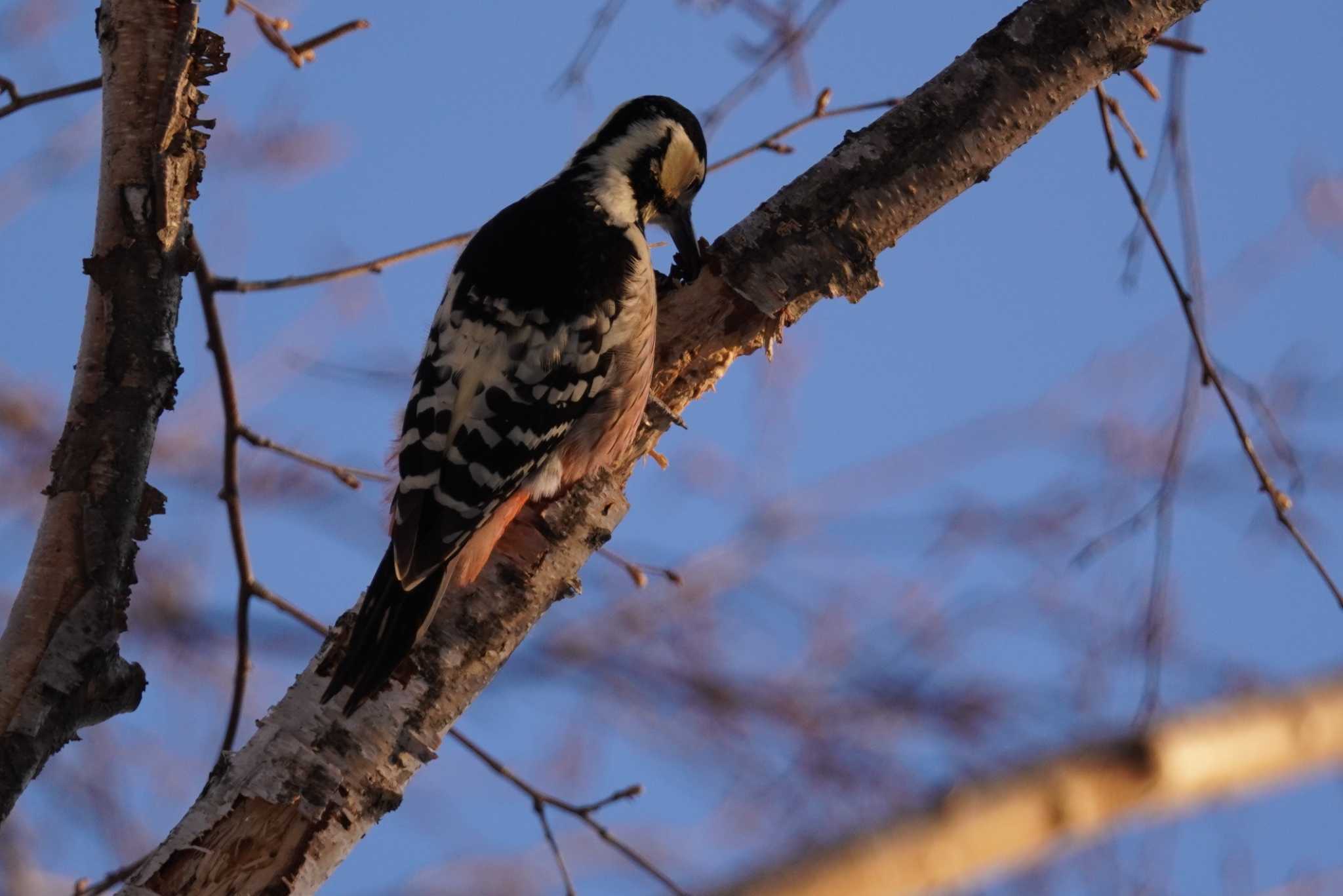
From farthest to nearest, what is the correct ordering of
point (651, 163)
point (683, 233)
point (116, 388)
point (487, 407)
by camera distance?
point (651, 163)
point (683, 233)
point (487, 407)
point (116, 388)

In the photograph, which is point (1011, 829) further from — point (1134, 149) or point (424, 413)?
point (1134, 149)

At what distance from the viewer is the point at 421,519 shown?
3.21 m

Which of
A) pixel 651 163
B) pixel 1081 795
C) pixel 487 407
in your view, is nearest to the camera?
pixel 1081 795

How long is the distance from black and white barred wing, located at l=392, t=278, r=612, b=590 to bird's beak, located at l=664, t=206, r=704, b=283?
0.45 meters

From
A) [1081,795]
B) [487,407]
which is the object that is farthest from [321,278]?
[1081,795]

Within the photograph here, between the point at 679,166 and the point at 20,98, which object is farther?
the point at 679,166

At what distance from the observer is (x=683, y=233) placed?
4348 mm

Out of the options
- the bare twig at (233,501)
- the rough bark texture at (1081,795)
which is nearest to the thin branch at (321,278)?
the bare twig at (233,501)

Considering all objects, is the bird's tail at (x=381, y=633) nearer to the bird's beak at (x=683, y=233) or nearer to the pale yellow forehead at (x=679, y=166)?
the bird's beak at (x=683, y=233)

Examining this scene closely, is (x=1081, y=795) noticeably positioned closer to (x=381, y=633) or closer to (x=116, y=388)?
(x=381, y=633)

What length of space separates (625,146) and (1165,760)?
3216 mm

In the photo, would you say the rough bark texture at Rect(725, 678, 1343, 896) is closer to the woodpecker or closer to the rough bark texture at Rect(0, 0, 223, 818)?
the woodpecker

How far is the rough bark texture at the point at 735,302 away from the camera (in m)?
2.73

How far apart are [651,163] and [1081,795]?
322cm
